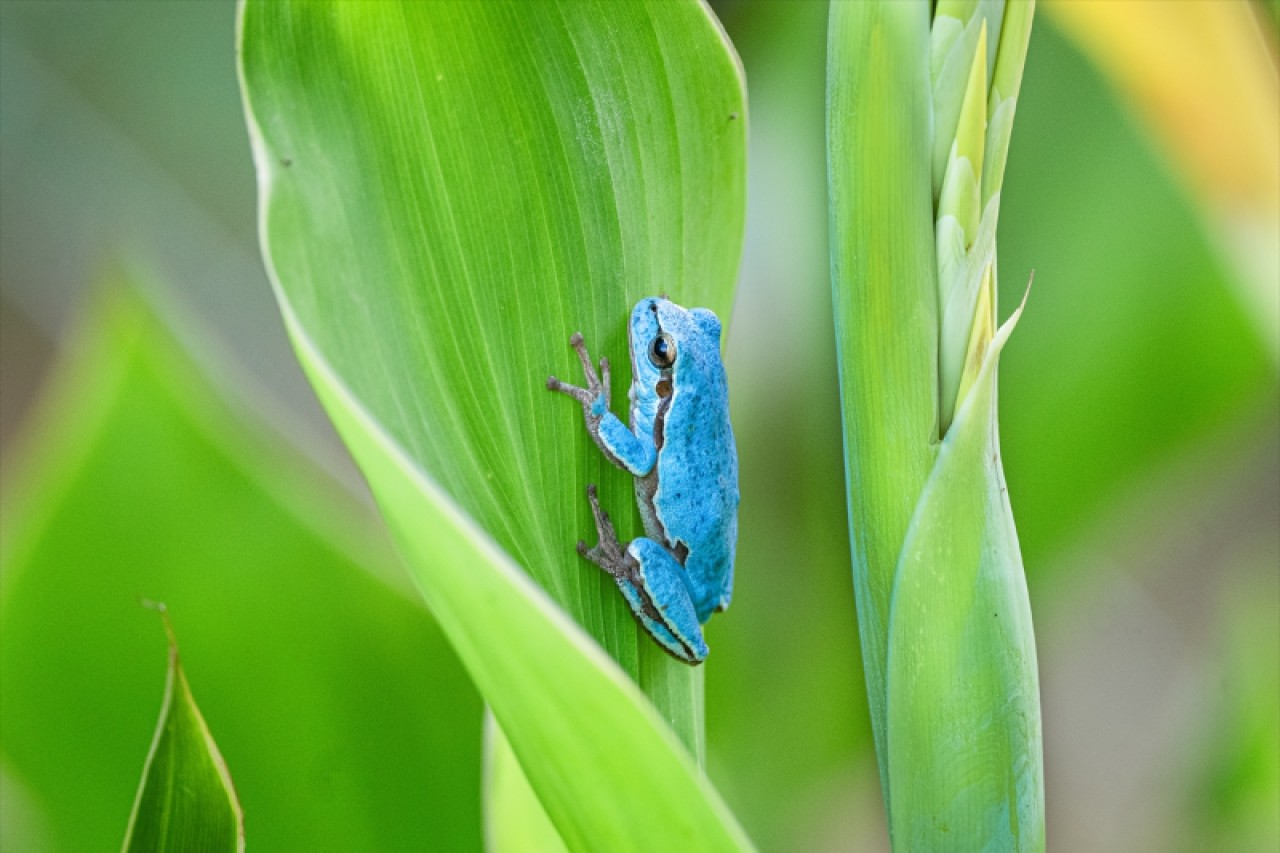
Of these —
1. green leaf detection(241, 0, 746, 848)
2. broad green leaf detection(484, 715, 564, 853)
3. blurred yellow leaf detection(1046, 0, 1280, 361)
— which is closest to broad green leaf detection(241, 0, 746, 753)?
green leaf detection(241, 0, 746, 848)

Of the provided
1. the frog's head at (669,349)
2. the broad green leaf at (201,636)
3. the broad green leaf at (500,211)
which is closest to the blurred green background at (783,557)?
the broad green leaf at (201,636)

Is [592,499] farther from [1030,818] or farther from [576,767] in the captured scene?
[1030,818]

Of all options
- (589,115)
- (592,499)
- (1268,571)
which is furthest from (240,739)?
(1268,571)

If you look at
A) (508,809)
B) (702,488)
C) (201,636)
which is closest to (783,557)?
(702,488)

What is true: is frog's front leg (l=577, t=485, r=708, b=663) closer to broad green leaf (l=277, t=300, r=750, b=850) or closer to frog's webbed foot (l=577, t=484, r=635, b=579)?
frog's webbed foot (l=577, t=484, r=635, b=579)

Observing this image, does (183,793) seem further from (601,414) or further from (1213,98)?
(1213,98)

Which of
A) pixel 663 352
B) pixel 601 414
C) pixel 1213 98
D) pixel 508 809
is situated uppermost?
pixel 1213 98
